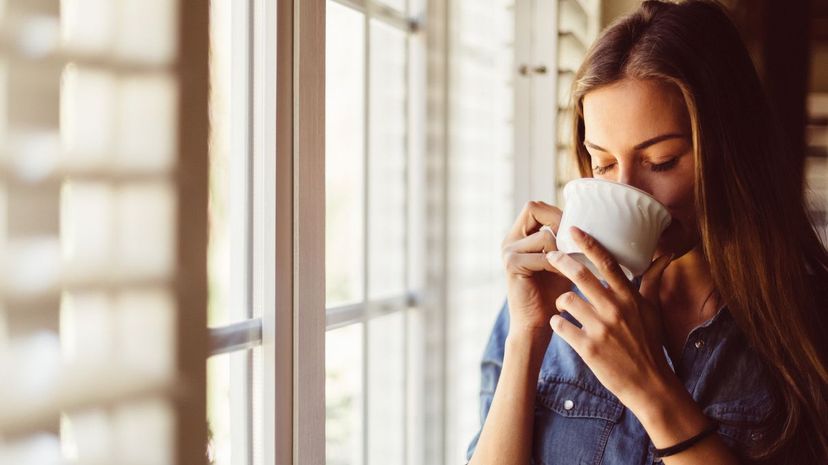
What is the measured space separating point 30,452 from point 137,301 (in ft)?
0.40

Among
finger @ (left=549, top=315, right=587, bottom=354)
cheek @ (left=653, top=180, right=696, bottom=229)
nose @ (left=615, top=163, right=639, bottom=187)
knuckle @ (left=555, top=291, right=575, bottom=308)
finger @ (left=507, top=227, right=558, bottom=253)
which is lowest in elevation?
finger @ (left=549, top=315, right=587, bottom=354)

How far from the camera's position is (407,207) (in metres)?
1.57

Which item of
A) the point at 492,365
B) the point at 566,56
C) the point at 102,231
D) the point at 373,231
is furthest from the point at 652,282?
the point at 566,56

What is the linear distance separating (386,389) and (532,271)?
0.61 m

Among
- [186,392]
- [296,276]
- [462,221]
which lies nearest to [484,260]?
[462,221]

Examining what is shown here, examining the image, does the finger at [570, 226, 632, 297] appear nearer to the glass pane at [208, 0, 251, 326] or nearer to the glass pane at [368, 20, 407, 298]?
the glass pane at [208, 0, 251, 326]

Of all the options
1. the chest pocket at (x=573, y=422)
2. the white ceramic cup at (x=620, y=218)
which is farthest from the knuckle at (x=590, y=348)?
the chest pocket at (x=573, y=422)

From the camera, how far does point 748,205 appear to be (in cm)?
100

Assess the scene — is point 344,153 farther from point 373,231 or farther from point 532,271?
point 532,271

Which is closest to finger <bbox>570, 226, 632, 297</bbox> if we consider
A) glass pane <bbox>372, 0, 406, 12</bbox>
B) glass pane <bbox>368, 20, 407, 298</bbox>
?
glass pane <bbox>368, 20, 407, 298</bbox>

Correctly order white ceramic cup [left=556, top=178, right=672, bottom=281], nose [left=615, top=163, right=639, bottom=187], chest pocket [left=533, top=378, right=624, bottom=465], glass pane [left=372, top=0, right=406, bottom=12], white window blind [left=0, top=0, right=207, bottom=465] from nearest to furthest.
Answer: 1. white window blind [left=0, top=0, right=207, bottom=465]
2. white ceramic cup [left=556, top=178, right=672, bottom=281]
3. nose [left=615, top=163, right=639, bottom=187]
4. chest pocket [left=533, top=378, right=624, bottom=465]
5. glass pane [left=372, top=0, right=406, bottom=12]

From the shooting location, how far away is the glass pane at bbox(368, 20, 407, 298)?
55.6 inches

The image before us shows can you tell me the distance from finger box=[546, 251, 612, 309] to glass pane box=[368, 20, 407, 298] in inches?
23.0

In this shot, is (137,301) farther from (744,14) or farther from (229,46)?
(744,14)
